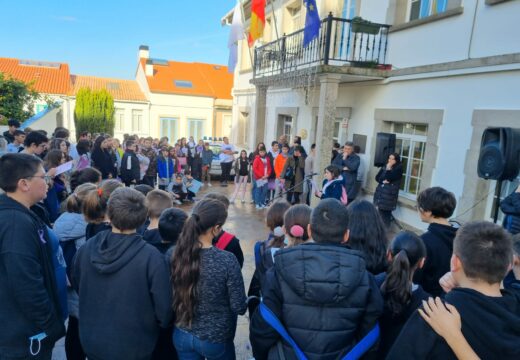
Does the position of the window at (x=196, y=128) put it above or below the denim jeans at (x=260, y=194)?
above

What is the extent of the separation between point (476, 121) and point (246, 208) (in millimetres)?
5687

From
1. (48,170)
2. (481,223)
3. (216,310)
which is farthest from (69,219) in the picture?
(481,223)

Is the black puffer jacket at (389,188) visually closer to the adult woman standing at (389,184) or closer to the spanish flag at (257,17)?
the adult woman standing at (389,184)

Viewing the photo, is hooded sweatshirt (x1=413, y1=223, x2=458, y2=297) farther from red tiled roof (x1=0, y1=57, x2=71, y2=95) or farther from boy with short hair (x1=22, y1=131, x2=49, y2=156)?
red tiled roof (x1=0, y1=57, x2=71, y2=95)

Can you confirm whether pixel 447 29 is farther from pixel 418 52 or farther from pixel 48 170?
pixel 48 170

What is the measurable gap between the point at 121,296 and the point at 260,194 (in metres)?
7.68

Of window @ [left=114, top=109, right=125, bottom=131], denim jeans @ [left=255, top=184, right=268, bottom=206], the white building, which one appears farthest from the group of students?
window @ [left=114, top=109, right=125, bottom=131]

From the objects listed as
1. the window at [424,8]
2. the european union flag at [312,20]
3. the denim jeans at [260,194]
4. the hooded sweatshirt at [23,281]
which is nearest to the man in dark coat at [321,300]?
the hooded sweatshirt at [23,281]

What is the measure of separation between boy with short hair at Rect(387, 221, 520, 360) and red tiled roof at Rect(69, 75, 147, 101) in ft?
98.4

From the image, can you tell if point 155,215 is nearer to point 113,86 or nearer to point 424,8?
point 424,8

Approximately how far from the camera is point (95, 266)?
1963 mm

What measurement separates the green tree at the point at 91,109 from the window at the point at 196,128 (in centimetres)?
635

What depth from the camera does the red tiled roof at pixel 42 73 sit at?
28938mm

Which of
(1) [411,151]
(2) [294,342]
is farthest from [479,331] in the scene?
(1) [411,151]
